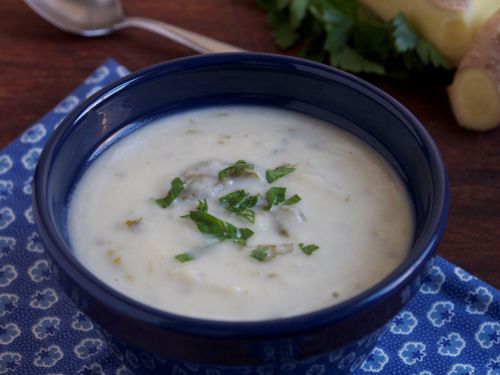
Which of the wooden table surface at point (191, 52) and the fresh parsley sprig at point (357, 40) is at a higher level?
the fresh parsley sprig at point (357, 40)

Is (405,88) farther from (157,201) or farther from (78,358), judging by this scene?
(78,358)

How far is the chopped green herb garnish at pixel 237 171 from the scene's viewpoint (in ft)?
4.56

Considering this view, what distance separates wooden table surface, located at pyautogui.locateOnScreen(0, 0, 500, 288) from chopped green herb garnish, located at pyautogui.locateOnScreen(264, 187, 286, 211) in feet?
1.52

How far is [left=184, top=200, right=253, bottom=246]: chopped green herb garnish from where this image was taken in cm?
126

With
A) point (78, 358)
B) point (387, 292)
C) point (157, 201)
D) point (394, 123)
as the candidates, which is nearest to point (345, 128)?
point (394, 123)

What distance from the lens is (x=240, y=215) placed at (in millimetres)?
1308

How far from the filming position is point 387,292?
3.55 ft

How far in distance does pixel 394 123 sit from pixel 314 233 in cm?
26

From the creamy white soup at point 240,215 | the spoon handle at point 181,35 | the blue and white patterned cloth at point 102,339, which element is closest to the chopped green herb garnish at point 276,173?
the creamy white soup at point 240,215

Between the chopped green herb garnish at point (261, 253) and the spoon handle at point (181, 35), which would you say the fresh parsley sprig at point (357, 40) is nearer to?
the spoon handle at point (181, 35)

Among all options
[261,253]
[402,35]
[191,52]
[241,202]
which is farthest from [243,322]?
[191,52]

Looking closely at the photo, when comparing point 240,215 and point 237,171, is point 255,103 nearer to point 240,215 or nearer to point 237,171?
point 237,171

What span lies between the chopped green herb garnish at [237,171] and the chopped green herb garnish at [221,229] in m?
0.12

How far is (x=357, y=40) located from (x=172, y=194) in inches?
38.0
